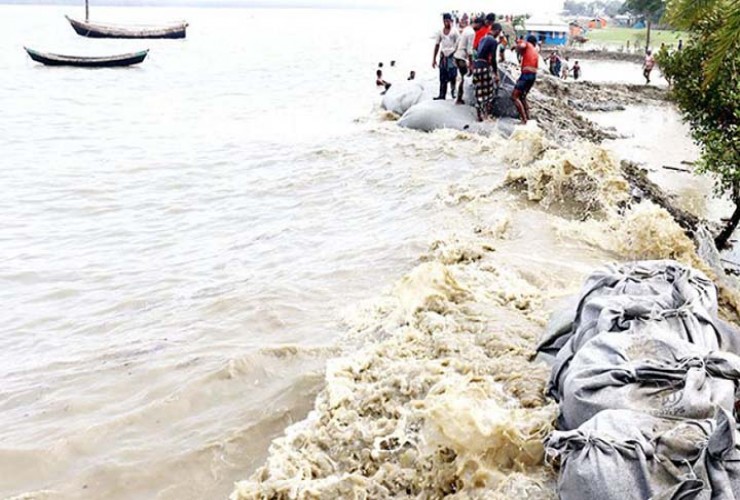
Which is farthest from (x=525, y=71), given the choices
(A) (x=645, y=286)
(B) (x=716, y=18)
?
(A) (x=645, y=286)

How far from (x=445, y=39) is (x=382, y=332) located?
812cm

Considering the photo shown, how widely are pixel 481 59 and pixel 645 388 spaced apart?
8.50m

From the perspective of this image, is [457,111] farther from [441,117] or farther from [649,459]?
[649,459]

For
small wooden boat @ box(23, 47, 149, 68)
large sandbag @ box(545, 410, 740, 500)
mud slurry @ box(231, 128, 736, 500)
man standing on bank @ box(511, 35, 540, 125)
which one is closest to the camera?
large sandbag @ box(545, 410, 740, 500)

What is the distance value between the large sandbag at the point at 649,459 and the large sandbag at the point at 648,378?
5.1 inches

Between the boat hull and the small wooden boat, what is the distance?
13.2 meters

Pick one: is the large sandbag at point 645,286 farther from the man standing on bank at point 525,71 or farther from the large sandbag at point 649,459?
the man standing on bank at point 525,71

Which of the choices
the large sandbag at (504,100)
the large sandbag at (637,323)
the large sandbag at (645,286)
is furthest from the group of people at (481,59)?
the large sandbag at (637,323)

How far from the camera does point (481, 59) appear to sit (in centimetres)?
1063

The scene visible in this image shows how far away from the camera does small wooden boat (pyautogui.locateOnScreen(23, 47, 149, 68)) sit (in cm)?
2738

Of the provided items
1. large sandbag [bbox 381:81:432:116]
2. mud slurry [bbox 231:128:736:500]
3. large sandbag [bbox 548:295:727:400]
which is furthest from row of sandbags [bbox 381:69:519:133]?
large sandbag [bbox 548:295:727:400]

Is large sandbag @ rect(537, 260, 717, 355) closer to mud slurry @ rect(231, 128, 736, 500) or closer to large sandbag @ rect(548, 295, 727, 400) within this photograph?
large sandbag @ rect(548, 295, 727, 400)

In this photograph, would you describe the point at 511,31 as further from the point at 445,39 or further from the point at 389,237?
the point at 389,237

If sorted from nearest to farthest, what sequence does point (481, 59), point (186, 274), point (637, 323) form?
point (637, 323)
point (186, 274)
point (481, 59)
